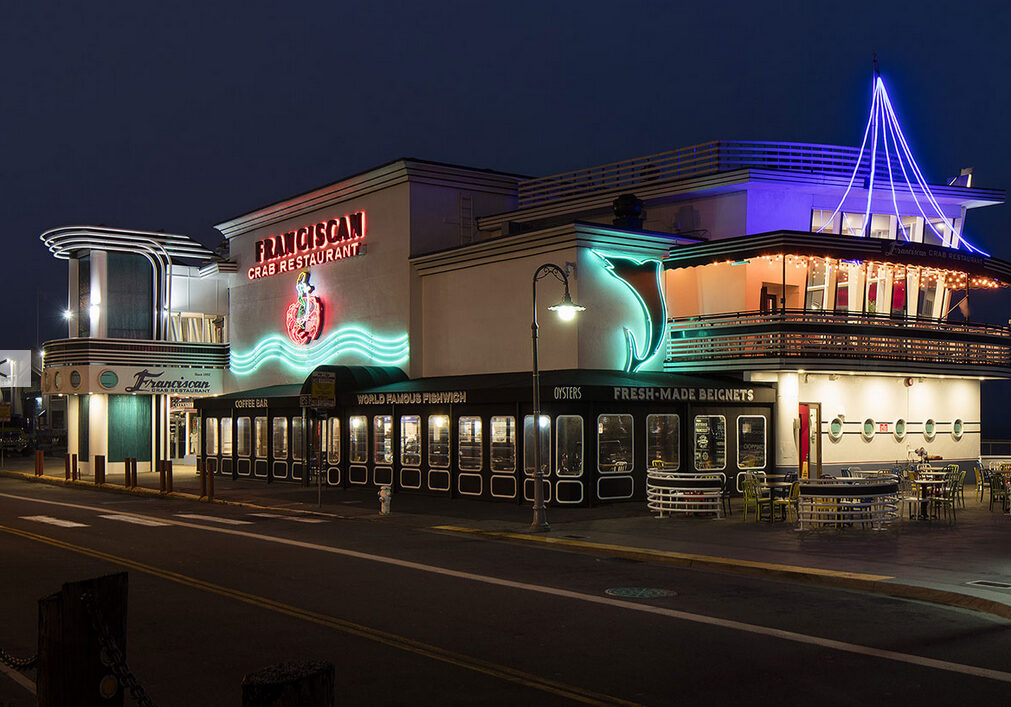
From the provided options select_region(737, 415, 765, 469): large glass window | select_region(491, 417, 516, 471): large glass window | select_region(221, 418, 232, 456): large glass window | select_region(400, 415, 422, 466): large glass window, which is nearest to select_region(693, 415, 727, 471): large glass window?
select_region(737, 415, 765, 469): large glass window

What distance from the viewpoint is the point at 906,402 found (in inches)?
1203

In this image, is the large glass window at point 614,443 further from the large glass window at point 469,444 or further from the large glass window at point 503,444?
the large glass window at point 469,444

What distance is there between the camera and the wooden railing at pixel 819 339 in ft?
86.8

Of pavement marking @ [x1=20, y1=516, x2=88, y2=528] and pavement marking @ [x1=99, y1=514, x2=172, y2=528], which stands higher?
pavement marking @ [x1=20, y1=516, x2=88, y2=528]

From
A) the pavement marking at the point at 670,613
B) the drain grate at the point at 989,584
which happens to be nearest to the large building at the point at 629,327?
the pavement marking at the point at 670,613

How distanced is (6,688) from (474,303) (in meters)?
22.1

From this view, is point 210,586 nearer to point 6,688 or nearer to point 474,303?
point 6,688

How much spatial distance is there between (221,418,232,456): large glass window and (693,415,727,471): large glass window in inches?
752

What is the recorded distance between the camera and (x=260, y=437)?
118 ft

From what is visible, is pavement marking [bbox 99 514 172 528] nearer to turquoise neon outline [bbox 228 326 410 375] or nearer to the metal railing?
turquoise neon outline [bbox 228 326 410 375]

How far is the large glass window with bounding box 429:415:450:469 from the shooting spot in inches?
1101

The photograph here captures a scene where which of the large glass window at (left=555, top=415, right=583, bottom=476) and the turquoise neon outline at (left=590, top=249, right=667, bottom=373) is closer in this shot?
the large glass window at (left=555, top=415, right=583, bottom=476)

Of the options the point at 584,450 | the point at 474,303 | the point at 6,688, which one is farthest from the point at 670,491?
the point at 6,688

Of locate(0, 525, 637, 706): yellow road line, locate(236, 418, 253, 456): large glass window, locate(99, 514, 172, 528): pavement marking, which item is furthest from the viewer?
locate(236, 418, 253, 456): large glass window
